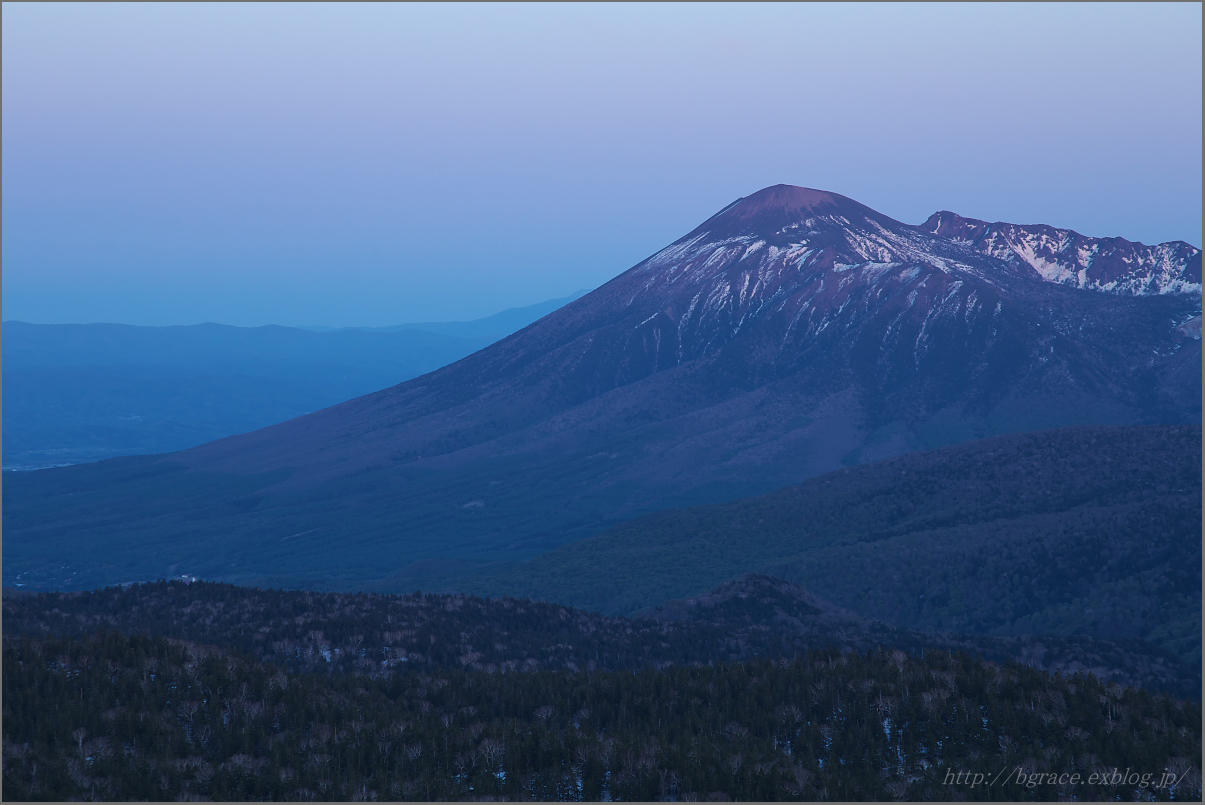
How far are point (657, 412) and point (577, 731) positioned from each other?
131 m

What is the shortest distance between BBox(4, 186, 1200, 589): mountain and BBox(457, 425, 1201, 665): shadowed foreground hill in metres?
24.2

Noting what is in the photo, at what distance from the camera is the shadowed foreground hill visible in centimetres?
6384

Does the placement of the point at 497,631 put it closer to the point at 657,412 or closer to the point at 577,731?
the point at 577,731

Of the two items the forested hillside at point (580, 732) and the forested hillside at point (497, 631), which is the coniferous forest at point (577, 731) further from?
the forested hillside at point (497, 631)

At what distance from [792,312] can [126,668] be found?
15753 centimetres

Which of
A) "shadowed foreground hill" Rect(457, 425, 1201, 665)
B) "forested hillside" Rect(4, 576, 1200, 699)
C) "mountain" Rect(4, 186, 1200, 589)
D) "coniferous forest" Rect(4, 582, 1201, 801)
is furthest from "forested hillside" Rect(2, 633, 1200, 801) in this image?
"mountain" Rect(4, 186, 1200, 589)

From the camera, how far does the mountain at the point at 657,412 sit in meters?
124

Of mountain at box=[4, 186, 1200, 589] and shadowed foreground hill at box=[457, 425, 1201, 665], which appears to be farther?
→ mountain at box=[4, 186, 1200, 589]

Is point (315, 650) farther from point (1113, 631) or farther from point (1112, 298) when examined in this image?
point (1112, 298)

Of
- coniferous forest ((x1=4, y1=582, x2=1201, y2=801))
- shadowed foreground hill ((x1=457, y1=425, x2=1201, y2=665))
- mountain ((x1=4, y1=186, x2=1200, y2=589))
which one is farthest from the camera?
mountain ((x1=4, y1=186, x2=1200, y2=589))

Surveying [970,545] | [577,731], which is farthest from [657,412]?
[577,731]

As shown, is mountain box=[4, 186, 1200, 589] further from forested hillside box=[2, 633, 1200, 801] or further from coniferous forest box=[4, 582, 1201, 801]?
forested hillside box=[2, 633, 1200, 801]

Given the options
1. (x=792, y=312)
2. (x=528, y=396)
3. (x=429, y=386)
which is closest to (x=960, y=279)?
(x=792, y=312)

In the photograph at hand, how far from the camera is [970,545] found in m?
72.8
